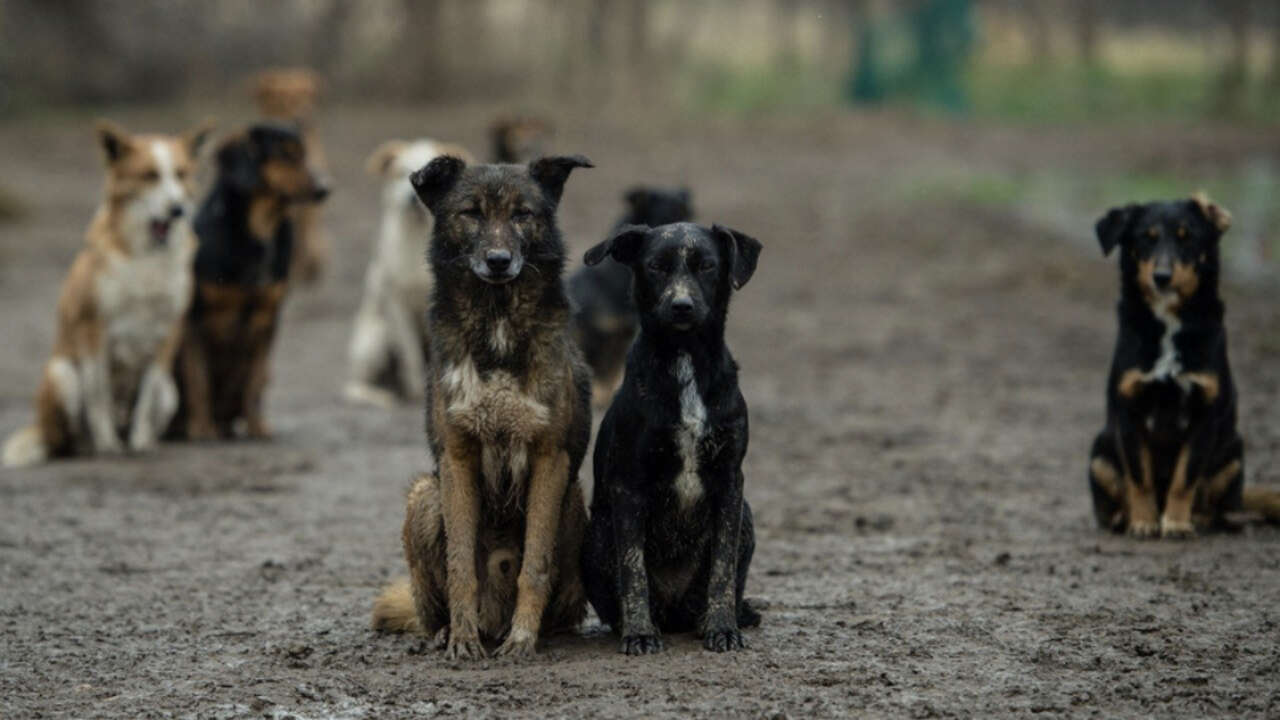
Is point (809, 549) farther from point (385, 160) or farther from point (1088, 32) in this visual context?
point (1088, 32)

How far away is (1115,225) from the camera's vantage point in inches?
294

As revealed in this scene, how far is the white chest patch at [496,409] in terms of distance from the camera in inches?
222

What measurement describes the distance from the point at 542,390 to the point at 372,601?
4.96 ft

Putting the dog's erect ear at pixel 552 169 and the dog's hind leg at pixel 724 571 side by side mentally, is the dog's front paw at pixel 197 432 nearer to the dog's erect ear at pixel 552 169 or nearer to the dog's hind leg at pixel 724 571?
the dog's erect ear at pixel 552 169

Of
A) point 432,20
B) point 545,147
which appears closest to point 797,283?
point 545,147

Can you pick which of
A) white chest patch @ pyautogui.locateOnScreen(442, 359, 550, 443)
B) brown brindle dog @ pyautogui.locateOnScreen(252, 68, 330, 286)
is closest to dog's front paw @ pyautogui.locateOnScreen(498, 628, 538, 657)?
white chest patch @ pyautogui.locateOnScreen(442, 359, 550, 443)

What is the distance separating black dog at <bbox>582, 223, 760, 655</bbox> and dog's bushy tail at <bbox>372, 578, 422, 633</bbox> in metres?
0.81

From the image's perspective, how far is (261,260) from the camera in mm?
10781

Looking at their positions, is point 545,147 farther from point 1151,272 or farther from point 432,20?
point 432,20

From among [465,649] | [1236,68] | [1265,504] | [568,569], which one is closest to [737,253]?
[568,569]

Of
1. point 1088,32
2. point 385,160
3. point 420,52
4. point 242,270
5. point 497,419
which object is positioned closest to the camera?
point 497,419

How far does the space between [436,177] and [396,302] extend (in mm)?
6680

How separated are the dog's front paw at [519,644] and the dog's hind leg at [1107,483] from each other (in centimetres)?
305

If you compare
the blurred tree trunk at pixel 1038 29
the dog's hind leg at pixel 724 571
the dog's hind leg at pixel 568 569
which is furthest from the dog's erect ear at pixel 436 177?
the blurred tree trunk at pixel 1038 29
